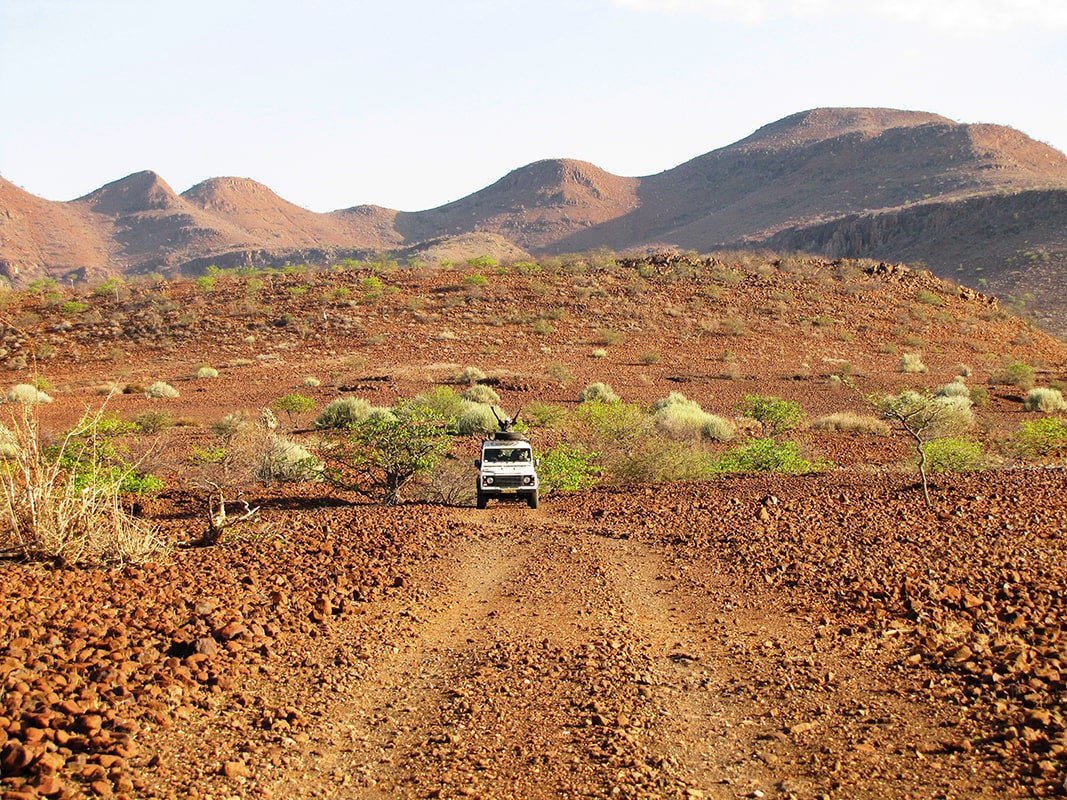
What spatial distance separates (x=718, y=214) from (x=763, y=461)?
10354cm

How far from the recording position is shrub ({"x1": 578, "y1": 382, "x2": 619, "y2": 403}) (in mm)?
26078

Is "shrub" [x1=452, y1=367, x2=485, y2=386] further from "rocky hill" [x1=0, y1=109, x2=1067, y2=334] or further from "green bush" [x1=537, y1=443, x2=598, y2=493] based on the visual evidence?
"rocky hill" [x1=0, y1=109, x2=1067, y2=334]

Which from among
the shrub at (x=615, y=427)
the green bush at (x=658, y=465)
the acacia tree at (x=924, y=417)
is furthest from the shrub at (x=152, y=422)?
the acacia tree at (x=924, y=417)

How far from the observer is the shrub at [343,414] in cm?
2211

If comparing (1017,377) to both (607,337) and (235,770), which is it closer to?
(607,337)

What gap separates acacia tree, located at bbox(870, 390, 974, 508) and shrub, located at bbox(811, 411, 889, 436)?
1.90 meters

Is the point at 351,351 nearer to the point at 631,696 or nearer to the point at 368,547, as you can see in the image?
the point at 368,547

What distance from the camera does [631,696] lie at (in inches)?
228

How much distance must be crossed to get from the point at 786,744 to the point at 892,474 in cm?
1028

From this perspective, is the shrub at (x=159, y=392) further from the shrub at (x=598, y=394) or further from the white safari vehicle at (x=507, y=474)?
the white safari vehicle at (x=507, y=474)

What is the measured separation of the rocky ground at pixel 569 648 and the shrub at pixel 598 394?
11098 millimetres

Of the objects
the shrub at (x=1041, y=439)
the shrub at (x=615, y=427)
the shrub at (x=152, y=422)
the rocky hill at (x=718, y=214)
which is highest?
the rocky hill at (x=718, y=214)

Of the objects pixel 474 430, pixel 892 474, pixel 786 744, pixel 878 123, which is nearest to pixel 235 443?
pixel 474 430

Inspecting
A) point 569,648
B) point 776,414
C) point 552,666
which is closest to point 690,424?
point 776,414
